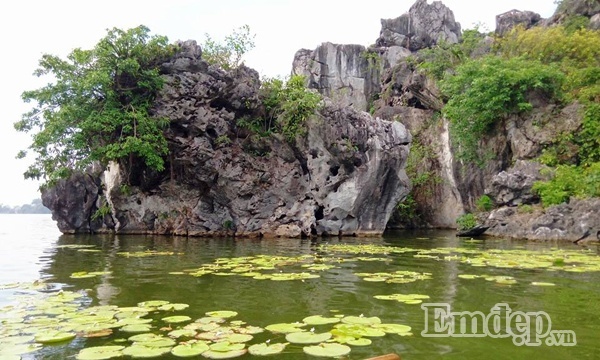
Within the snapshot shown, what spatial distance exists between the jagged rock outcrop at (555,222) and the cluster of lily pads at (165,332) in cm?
1556

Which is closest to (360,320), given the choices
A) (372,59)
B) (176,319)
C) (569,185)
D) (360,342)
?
(360,342)

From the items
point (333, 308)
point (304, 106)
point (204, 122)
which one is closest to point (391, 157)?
point (304, 106)

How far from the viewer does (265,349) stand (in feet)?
14.2

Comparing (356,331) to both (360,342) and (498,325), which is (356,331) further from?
(498,325)

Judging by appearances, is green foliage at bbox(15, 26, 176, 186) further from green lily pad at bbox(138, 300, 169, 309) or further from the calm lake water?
green lily pad at bbox(138, 300, 169, 309)

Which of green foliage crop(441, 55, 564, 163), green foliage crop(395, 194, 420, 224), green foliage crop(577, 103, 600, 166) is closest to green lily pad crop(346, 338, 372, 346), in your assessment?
green foliage crop(577, 103, 600, 166)

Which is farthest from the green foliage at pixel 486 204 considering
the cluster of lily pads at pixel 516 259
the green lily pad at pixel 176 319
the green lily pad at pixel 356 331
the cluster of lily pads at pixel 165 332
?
the green lily pad at pixel 176 319

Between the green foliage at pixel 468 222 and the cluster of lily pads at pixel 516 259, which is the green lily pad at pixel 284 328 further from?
the green foliage at pixel 468 222

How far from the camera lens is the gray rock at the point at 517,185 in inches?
818

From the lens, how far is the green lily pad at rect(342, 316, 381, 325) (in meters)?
5.31

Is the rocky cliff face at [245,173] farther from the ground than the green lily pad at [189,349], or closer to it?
farther from the ground

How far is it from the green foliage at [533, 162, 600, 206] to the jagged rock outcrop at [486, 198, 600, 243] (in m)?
0.66

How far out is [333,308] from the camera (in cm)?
621

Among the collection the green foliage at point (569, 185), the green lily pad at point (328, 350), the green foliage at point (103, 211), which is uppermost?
the green foliage at point (569, 185)
